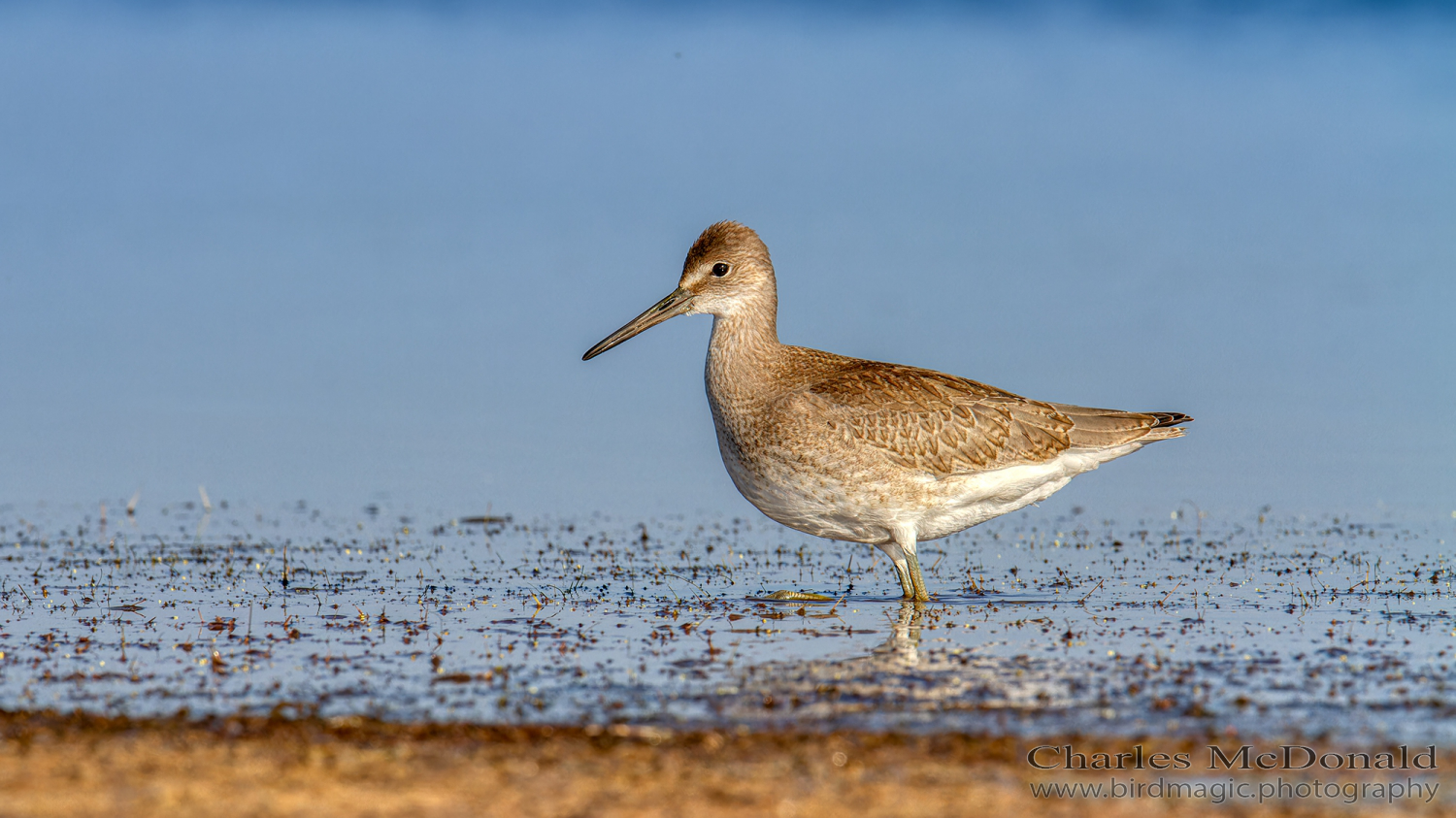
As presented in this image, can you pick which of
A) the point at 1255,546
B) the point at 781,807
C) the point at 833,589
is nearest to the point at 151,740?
the point at 781,807

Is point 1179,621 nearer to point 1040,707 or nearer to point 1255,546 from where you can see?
point 1040,707

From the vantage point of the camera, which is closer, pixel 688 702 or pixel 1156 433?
pixel 688 702

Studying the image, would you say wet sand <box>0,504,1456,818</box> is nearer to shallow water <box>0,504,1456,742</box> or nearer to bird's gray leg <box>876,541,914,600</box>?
Result: shallow water <box>0,504,1456,742</box>

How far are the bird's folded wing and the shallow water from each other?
1.12 m

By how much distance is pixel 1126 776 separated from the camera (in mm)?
6207

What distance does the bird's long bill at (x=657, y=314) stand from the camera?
12.2 metres

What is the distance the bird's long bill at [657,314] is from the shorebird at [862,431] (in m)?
0.01

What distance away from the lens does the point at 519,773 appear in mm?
6152

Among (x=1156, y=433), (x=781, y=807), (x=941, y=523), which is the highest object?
(x=1156, y=433)

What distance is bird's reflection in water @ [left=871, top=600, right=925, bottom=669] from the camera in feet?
29.2

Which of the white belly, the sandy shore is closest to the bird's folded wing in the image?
the white belly

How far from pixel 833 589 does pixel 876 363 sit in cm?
188

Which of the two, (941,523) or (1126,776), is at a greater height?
(941,523)

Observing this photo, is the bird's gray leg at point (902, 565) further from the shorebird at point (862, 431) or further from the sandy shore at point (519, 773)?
the sandy shore at point (519, 773)
